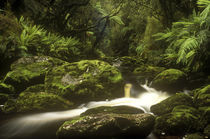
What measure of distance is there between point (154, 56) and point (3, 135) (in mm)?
7167

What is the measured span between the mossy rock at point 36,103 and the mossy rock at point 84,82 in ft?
0.90

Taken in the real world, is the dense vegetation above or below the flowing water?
above

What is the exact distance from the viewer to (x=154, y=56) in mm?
8859

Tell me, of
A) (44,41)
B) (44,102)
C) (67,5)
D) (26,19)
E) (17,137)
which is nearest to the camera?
(17,137)

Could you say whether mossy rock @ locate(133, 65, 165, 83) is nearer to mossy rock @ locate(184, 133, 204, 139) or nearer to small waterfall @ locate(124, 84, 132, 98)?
small waterfall @ locate(124, 84, 132, 98)

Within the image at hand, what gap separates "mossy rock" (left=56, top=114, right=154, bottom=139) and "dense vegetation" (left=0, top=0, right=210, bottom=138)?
7.0 inches

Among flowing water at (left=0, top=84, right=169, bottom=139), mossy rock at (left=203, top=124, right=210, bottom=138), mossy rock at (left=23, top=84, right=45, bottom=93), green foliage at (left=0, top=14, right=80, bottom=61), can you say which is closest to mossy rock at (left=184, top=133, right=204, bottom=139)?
mossy rock at (left=203, top=124, right=210, bottom=138)

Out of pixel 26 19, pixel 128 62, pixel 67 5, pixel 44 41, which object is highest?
pixel 67 5

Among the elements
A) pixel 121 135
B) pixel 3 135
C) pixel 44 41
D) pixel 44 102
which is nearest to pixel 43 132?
pixel 3 135

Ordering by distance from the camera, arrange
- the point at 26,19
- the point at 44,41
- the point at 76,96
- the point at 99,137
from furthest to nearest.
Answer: the point at 26,19, the point at 44,41, the point at 76,96, the point at 99,137

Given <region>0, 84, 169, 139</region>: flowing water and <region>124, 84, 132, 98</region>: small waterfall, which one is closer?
<region>0, 84, 169, 139</region>: flowing water

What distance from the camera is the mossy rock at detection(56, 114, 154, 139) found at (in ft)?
9.43

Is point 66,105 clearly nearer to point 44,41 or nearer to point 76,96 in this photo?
point 76,96

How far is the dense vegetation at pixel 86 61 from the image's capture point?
4.23 metres
